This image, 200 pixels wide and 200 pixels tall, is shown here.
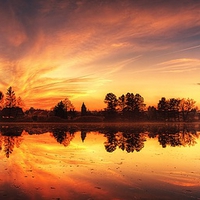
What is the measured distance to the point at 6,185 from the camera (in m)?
12.6

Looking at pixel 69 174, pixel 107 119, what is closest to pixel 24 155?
pixel 69 174

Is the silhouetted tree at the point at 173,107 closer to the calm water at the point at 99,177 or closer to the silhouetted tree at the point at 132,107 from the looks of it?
the silhouetted tree at the point at 132,107

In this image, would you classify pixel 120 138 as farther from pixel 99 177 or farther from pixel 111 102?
pixel 111 102

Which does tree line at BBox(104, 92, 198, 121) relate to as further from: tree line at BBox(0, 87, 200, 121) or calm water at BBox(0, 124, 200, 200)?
calm water at BBox(0, 124, 200, 200)

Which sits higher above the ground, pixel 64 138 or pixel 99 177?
pixel 64 138

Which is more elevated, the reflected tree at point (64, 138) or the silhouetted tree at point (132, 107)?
the silhouetted tree at point (132, 107)

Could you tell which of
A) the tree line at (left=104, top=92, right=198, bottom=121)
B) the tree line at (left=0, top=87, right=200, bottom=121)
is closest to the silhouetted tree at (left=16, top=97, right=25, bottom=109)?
the tree line at (left=0, top=87, right=200, bottom=121)

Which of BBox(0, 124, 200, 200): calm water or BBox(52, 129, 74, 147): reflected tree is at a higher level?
BBox(52, 129, 74, 147): reflected tree

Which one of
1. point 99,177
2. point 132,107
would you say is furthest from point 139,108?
point 99,177

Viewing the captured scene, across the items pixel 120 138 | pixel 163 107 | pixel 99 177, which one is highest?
pixel 163 107

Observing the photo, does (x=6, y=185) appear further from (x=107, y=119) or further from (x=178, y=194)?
(x=107, y=119)

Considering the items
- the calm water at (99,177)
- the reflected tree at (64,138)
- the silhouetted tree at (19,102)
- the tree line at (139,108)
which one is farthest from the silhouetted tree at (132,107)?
the calm water at (99,177)

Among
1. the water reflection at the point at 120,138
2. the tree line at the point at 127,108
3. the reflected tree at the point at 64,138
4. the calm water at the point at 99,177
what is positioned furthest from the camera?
the tree line at the point at 127,108

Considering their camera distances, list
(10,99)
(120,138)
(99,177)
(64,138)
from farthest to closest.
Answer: (10,99), (120,138), (64,138), (99,177)
